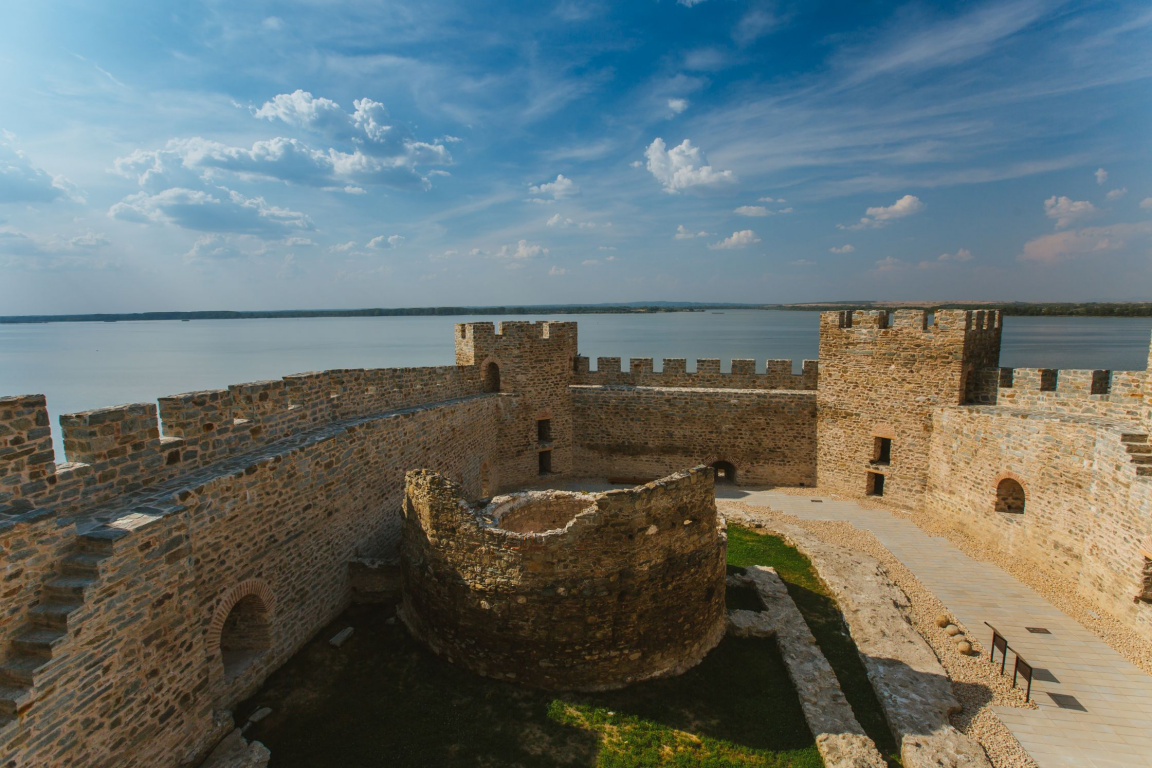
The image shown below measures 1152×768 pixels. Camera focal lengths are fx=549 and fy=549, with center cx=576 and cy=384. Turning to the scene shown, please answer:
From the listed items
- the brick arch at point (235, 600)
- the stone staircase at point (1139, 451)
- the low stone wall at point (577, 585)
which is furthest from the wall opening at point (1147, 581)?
the brick arch at point (235, 600)

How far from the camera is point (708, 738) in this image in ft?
20.6

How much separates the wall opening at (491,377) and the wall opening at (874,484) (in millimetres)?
10111

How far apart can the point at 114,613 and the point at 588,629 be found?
472cm

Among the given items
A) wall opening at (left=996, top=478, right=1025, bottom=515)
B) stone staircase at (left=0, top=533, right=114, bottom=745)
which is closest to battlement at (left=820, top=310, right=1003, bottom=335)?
wall opening at (left=996, top=478, right=1025, bottom=515)

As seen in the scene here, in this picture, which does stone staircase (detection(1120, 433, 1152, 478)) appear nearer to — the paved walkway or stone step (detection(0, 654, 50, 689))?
the paved walkway

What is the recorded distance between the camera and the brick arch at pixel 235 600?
608 centimetres

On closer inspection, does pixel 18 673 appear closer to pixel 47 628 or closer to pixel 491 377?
pixel 47 628

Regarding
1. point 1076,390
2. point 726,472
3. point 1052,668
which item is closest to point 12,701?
point 1052,668

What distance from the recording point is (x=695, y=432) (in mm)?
15734

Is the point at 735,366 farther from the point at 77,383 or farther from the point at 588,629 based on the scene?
the point at 77,383

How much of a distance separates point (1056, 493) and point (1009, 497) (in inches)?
54.6

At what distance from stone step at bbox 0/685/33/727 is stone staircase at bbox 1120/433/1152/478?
43.4 feet

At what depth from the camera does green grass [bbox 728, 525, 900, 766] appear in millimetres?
6688

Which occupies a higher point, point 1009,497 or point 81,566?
point 81,566
